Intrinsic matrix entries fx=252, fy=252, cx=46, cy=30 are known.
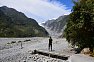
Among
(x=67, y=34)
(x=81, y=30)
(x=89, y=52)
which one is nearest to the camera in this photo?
(x=89, y=52)

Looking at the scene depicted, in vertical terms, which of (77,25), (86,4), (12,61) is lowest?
(12,61)

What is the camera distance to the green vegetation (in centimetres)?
3344

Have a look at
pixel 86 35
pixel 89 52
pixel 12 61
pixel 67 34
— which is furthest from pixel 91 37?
pixel 12 61

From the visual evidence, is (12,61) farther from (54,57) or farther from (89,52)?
(89,52)

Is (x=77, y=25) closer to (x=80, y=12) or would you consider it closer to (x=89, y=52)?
(x=80, y=12)

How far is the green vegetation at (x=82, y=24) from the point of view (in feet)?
110

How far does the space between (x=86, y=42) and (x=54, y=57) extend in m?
4.94

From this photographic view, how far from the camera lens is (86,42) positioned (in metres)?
34.7

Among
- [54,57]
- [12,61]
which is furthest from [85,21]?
[12,61]

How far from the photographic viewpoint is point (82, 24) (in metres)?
34.0

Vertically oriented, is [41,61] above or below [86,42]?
below

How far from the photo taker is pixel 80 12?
3500 centimetres

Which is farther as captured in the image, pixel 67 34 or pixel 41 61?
pixel 67 34

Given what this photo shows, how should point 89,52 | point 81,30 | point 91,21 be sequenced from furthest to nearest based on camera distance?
point 81,30
point 91,21
point 89,52
